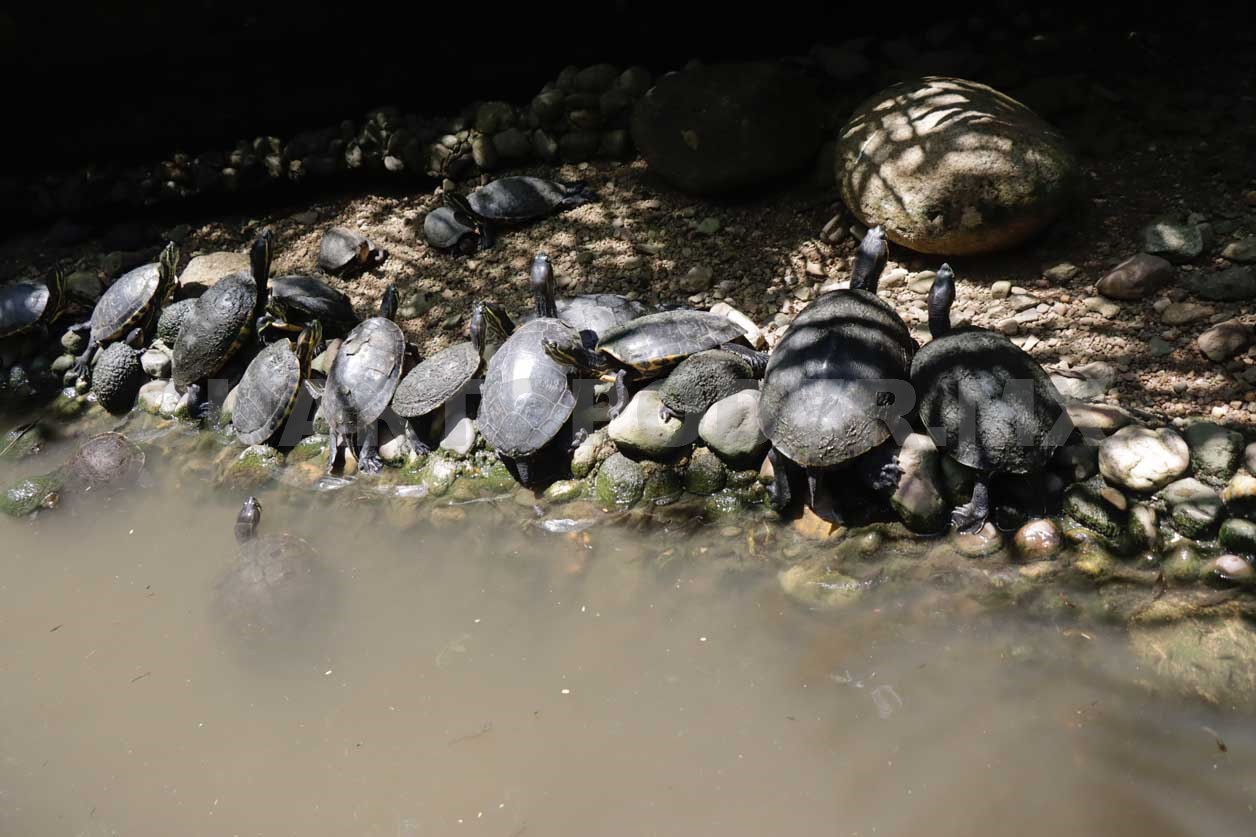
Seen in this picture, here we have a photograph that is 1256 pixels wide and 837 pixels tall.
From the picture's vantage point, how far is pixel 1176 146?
4.88 m

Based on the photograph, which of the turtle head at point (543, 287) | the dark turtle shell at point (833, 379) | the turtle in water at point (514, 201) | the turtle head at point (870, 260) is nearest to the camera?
the dark turtle shell at point (833, 379)

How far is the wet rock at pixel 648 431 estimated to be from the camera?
14.0 feet

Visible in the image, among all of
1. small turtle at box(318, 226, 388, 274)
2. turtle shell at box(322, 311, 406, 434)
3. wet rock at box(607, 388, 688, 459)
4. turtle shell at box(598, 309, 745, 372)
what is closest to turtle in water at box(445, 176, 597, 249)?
small turtle at box(318, 226, 388, 274)

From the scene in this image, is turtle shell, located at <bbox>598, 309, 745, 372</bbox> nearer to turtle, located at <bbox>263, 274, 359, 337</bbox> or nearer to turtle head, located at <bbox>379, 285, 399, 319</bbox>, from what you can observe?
turtle head, located at <bbox>379, 285, 399, 319</bbox>

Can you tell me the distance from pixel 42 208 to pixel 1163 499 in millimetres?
8940

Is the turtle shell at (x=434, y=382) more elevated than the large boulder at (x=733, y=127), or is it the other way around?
the large boulder at (x=733, y=127)

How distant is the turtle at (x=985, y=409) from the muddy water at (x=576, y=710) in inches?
24.1

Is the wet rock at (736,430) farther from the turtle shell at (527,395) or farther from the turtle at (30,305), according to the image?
the turtle at (30,305)

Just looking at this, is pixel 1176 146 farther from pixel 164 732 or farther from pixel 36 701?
pixel 36 701

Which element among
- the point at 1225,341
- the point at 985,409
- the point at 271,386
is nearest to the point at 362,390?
the point at 271,386

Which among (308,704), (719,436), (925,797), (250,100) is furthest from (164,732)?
(250,100)

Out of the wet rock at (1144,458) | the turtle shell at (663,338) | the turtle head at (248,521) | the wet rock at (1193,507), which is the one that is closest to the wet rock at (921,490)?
the wet rock at (1144,458)

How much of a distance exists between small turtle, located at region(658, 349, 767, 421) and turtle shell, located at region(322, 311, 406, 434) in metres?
1.73

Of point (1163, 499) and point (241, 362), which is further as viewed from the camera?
point (241, 362)
